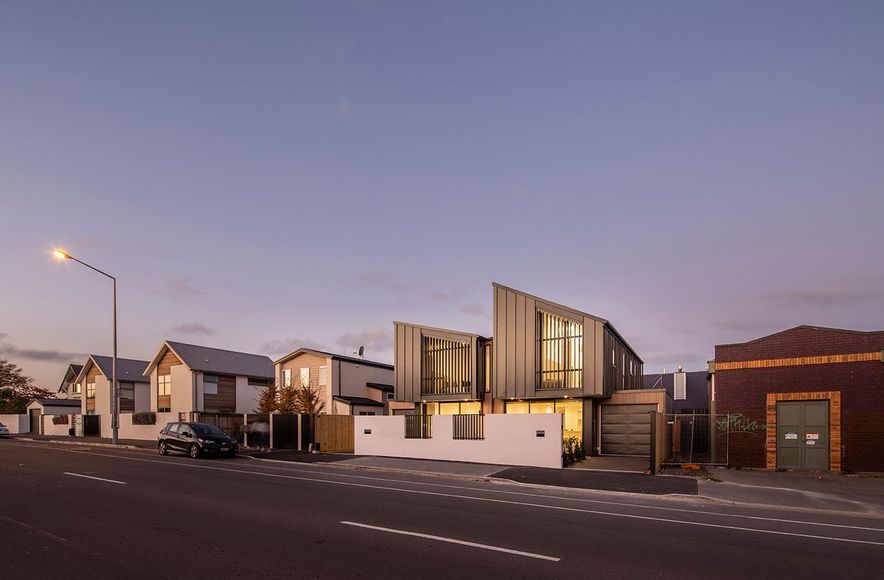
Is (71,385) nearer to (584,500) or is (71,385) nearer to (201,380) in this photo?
(201,380)

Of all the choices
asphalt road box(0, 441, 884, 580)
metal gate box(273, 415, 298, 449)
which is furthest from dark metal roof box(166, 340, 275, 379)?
asphalt road box(0, 441, 884, 580)

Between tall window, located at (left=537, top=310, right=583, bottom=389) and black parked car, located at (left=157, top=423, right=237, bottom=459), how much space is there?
48.1 feet

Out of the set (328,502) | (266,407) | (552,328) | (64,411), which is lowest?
(64,411)

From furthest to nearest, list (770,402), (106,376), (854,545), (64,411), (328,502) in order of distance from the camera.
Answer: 1. (64,411)
2. (106,376)
3. (770,402)
4. (328,502)
5. (854,545)

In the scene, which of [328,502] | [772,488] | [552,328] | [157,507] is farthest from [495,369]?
[157,507]

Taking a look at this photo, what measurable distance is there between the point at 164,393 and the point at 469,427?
116 ft

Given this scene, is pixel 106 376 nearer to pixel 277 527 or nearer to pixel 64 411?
pixel 64 411

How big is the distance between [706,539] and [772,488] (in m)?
8.09

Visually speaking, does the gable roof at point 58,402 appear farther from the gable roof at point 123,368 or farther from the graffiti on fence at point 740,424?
the graffiti on fence at point 740,424

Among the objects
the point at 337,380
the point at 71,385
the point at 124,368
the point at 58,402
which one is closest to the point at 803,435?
the point at 337,380

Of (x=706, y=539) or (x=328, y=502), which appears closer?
(x=706, y=539)

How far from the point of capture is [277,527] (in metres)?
9.87

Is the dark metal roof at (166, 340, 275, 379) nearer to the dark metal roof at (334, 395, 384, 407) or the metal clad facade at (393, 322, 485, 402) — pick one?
the dark metal roof at (334, 395, 384, 407)

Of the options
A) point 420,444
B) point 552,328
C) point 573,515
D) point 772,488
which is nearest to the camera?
point 573,515
